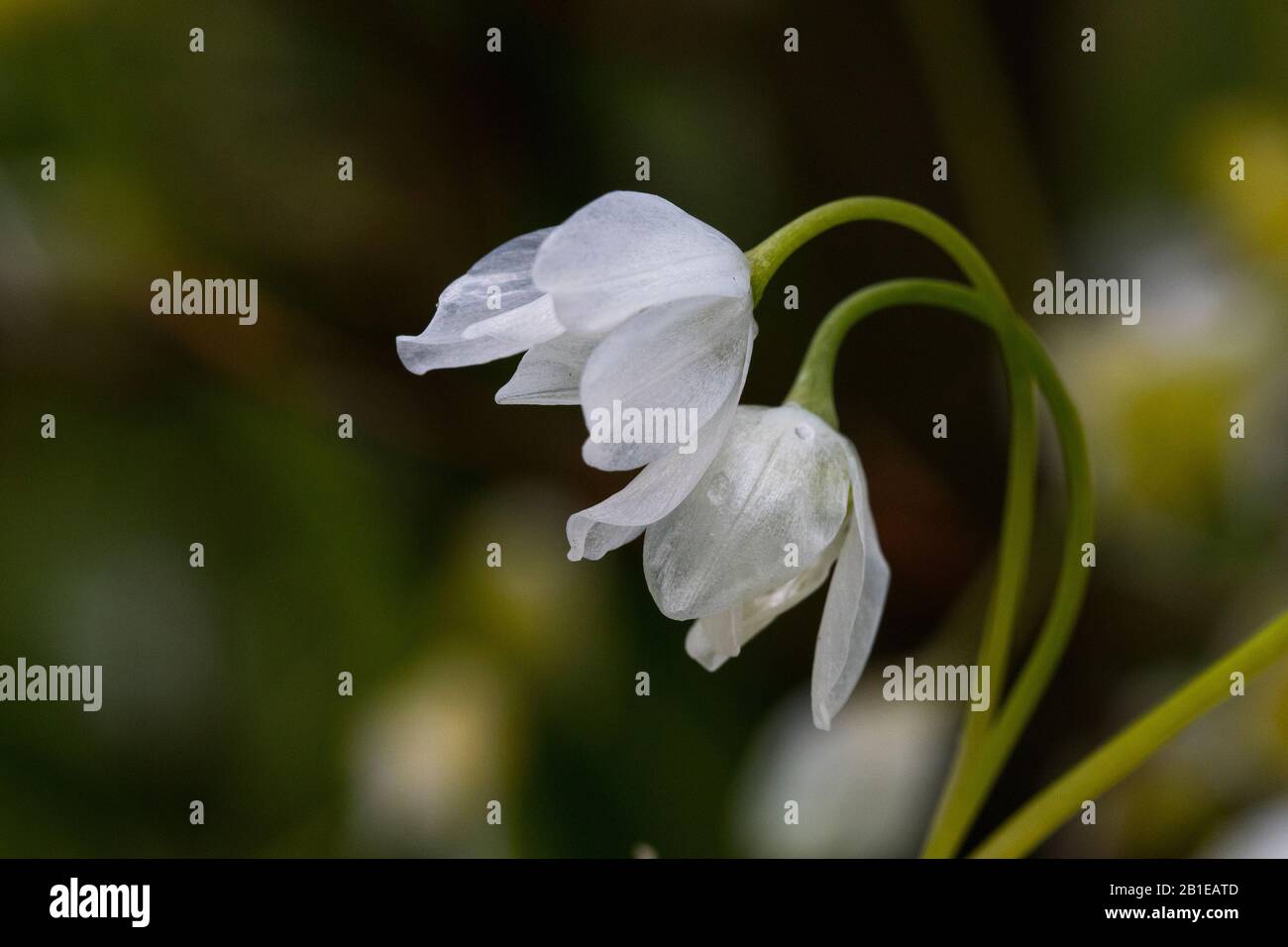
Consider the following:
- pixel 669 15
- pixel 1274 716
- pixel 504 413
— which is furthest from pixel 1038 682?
pixel 669 15

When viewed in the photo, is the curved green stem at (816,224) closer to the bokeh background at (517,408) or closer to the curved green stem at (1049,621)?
the curved green stem at (1049,621)

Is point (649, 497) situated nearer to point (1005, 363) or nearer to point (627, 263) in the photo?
point (627, 263)

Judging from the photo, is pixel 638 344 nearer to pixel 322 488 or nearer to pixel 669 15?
pixel 322 488

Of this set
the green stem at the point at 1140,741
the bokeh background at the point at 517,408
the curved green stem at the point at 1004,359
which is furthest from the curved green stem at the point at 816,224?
the bokeh background at the point at 517,408

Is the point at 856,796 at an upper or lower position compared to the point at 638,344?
lower

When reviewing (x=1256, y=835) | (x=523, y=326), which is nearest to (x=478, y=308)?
(x=523, y=326)

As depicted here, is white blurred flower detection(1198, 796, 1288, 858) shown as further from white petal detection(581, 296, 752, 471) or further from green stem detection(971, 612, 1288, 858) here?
white petal detection(581, 296, 752, 471)

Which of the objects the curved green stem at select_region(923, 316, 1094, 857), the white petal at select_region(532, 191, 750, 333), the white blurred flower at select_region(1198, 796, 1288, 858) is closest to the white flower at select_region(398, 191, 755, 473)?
the white petal at select_region(532, 191, 750, 333)
